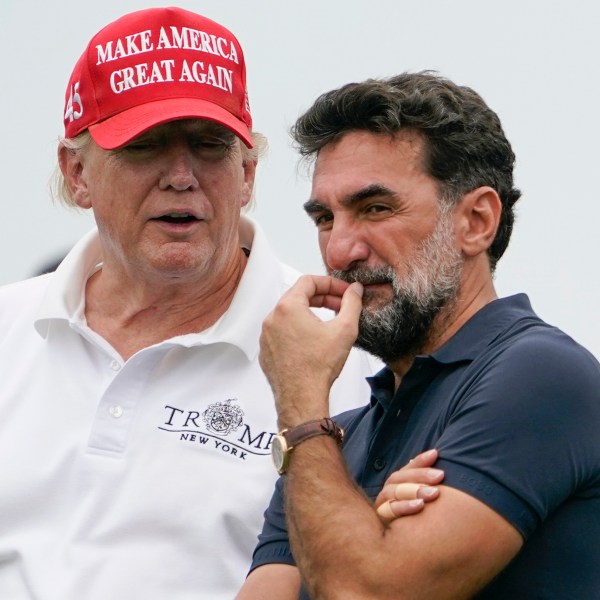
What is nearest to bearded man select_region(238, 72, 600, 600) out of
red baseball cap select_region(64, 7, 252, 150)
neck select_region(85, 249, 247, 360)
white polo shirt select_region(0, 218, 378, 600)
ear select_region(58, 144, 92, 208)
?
white polo shirt select_region(0, 218, 378, 600)

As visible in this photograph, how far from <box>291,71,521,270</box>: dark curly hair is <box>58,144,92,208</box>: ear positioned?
988 millimetres

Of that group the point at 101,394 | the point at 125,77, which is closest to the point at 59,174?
the point at 125,77

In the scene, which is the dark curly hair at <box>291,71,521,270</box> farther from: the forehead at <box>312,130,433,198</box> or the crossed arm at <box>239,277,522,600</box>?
the crossed arm at <box>239,277,522,600</box>

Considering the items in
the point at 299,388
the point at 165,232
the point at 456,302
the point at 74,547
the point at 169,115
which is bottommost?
the point at 74,547

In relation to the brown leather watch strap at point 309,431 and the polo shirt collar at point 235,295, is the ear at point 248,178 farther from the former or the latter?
the brown leather watch strap at point 309,431

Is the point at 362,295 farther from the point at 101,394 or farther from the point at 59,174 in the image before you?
the point at 59,174

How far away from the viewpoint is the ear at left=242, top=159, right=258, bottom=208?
4.46 m

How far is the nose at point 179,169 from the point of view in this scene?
4.13 meters

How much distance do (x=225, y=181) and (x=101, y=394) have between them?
659 millimetres

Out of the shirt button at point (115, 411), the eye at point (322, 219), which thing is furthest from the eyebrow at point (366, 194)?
the shirt button at point (115, 411)

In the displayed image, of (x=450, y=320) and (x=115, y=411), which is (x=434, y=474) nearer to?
(x=450, y=320)

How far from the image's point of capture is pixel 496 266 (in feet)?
12.2

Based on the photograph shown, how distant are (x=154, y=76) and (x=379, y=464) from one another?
1.44m

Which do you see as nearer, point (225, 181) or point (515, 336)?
point (515, 336)
